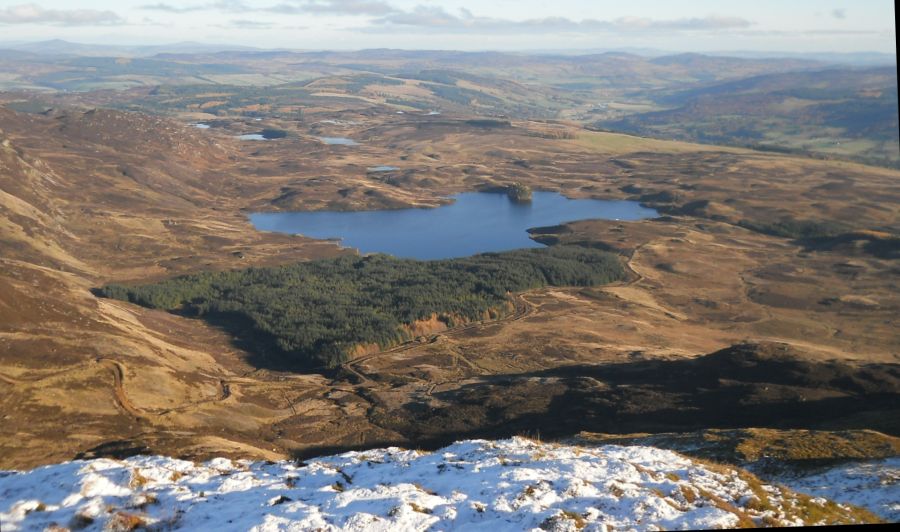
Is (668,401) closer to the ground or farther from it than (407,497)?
closer to the ground

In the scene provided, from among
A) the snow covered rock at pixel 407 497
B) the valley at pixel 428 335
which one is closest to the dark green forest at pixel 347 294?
the valley at pixel 428 335

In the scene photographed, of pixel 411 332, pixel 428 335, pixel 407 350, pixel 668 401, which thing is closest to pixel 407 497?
pixel 668 401

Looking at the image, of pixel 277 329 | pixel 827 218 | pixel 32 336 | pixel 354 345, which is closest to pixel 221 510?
pixel 32 336

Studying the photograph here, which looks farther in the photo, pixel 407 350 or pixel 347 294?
pixel 347 294

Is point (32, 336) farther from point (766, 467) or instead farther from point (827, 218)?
point (827, 218)

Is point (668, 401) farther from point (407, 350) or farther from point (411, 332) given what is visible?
point (411, 332)

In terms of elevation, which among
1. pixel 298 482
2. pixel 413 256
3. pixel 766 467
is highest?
pixel 298 482

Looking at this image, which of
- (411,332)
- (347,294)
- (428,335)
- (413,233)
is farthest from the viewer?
(413,233)
